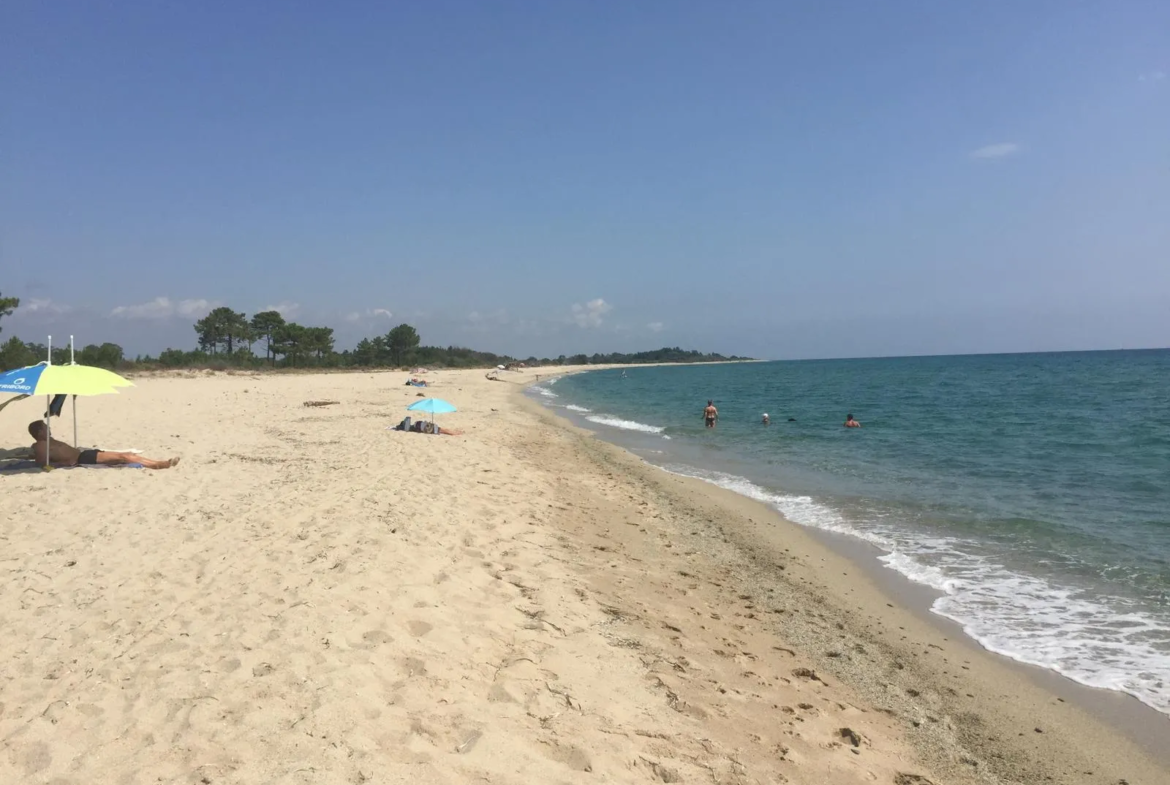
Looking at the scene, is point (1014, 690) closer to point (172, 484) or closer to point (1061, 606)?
point (1061, 606)

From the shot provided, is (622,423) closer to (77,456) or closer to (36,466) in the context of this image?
(77,456)

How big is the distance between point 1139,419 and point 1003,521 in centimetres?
2232

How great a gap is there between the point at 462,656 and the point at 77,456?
969 centimetres

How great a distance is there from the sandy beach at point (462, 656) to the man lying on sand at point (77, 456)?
1.15m

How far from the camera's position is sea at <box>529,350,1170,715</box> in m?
6.54

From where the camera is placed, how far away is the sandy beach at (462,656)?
3.72 m

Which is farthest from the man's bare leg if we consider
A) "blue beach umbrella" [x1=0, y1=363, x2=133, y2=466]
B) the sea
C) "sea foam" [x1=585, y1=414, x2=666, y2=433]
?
"sea foam" [x1=585, y1=414, x2=666, y2=433]

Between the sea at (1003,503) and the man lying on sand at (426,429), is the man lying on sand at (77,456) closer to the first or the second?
the man lying on sand at (426,429)

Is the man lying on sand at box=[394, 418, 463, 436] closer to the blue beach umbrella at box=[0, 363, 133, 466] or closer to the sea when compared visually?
the sea

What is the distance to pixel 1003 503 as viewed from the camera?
484 inches

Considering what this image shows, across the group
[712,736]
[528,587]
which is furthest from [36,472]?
[712,736]

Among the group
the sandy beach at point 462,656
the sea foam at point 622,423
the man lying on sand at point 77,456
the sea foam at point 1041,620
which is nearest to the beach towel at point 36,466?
the man lying on sand at point 77,456

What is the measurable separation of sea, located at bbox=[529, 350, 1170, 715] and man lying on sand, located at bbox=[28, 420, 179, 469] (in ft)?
35.4

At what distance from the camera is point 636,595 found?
6.68 meters
